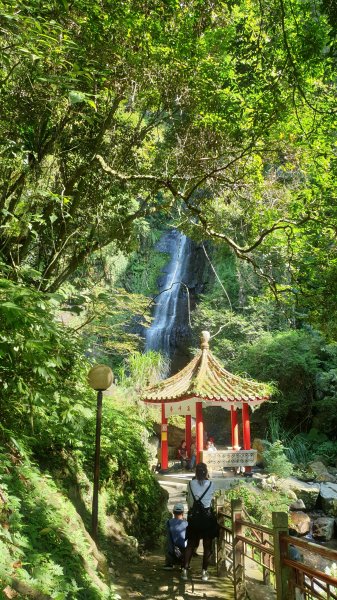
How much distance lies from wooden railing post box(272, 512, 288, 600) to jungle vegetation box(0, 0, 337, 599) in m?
1.43

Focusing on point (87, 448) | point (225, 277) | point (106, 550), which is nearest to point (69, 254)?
point (87, 448)

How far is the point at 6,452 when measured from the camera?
13.9 feet

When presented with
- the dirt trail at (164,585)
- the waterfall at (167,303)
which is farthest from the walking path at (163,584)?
the waterfall at (167,303)

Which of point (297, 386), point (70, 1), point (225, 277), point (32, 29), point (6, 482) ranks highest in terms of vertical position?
point (225, 277)

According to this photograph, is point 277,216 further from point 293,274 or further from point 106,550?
point 106,550

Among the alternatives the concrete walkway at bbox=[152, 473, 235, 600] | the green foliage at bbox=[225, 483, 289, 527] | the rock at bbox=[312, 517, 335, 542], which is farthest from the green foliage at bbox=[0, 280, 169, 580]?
the rock at bbox=[312, 517, 335, 542]

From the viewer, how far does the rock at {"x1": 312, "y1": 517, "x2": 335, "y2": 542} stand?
472 inches

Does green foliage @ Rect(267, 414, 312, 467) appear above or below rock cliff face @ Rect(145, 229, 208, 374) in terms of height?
below

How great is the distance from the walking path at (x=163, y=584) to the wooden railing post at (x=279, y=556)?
146cm

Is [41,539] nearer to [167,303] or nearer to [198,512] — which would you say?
[198,512]

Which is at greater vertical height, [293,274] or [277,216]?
[277,216]

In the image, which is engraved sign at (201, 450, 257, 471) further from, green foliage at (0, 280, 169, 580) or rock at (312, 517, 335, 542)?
rock at (312, 517, 335, 542)

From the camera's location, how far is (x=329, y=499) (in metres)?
13.4

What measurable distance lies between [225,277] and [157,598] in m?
20.5
